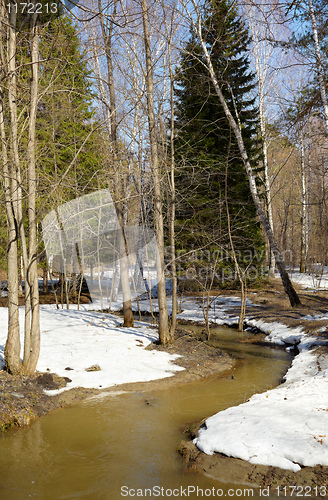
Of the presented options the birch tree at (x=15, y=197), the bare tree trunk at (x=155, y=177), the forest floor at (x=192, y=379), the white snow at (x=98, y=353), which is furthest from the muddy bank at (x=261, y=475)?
the bare tree trunk at (x=155, y=177)

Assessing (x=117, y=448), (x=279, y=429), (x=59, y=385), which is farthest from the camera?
(x=59, y=385)

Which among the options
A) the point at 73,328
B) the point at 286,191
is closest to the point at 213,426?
the point at 73,328

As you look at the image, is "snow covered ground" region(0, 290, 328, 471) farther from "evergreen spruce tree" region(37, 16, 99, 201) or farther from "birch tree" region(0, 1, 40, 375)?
"evergreen spruce tree" region(37, 16, 99, 201)

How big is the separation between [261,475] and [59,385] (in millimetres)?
4055

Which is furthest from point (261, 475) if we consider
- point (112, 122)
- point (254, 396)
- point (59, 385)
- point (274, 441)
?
point (112, 122)

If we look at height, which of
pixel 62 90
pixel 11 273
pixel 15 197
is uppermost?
pixel 62 90

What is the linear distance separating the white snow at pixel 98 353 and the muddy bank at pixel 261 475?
3213mm

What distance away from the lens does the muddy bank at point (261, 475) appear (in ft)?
11.0

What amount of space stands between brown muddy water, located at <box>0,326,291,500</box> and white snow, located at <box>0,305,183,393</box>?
28.5 inches

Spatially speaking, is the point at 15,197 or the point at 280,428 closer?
the point at 280,428

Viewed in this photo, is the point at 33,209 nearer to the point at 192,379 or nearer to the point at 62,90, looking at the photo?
the point at 62,90

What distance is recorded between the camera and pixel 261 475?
142 inches

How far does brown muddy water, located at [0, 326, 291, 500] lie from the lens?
11.9ft

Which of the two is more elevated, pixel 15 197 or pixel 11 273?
pixel 15 197
